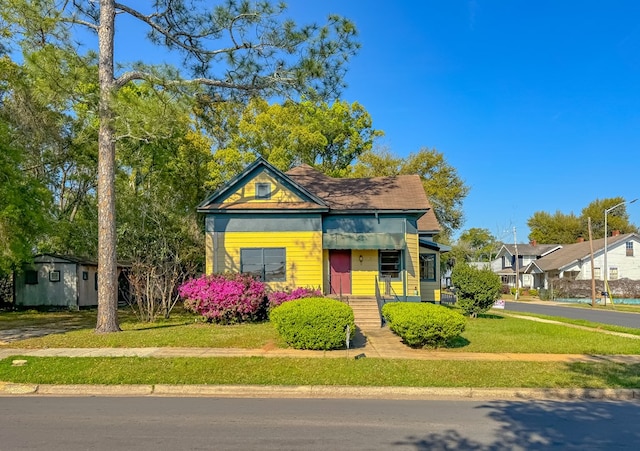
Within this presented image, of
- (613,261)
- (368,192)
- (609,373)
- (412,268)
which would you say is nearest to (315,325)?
(609,373)

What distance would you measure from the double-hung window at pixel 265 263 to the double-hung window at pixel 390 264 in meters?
4.31

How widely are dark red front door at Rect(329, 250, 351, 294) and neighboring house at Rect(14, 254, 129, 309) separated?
13.3 m

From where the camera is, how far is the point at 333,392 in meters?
8.48

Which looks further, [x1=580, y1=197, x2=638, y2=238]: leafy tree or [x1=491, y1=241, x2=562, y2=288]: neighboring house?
[x1=580, y1=197, x2=638, y2=238]: leafy tree

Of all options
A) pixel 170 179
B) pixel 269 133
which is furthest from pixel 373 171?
pixel 170 179

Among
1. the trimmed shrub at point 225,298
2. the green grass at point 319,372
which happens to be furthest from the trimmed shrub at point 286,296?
the green grass at point 319,372

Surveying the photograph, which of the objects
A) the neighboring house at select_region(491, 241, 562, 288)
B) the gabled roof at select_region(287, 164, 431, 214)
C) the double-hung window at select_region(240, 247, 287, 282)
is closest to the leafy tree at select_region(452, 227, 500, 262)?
the neighboring house at select_region(491, 241, 562, 288)

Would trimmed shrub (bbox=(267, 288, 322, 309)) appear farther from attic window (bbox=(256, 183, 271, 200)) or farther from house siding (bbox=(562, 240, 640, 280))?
house siding (bbox=(562, 240, 640, 280))

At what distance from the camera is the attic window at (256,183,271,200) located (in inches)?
809

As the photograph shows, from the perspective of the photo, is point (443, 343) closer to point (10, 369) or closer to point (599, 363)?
point (599, 363)

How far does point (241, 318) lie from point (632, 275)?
4854 cm

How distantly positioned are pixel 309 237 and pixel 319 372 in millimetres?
10882

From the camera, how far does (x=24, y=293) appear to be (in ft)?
80.6

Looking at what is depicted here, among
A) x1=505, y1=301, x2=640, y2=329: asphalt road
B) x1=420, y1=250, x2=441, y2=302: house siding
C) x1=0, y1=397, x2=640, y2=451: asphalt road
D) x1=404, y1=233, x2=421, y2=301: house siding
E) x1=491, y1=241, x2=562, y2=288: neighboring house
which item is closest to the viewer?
x1=0, y1=397, x2=640, y2=451: asphalt road
